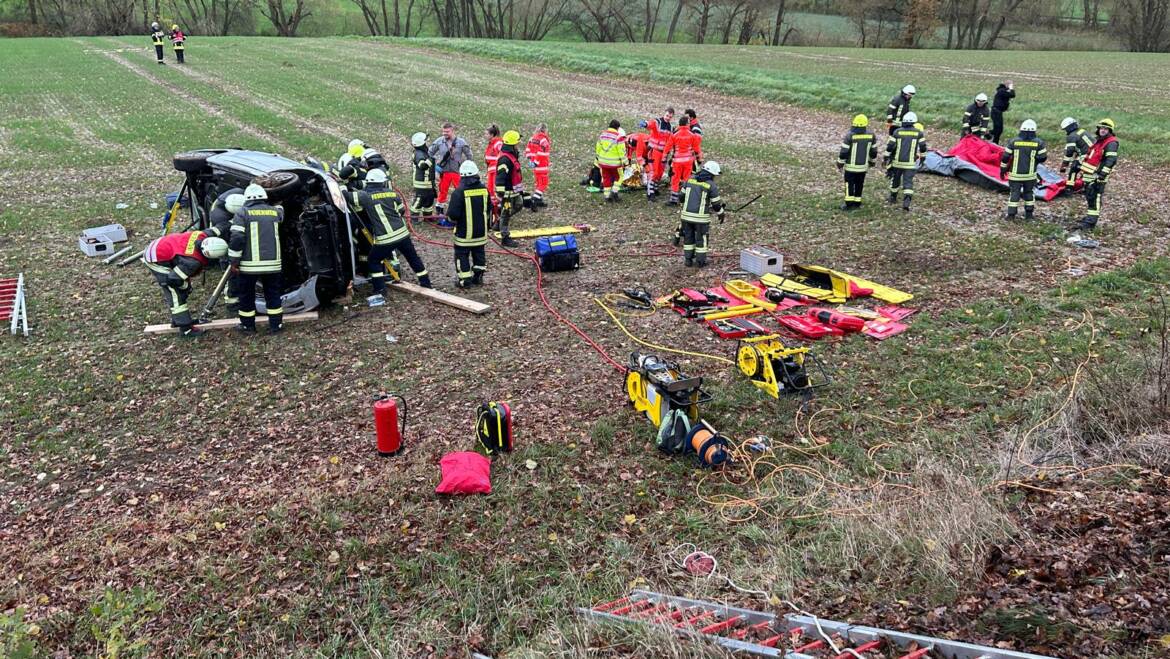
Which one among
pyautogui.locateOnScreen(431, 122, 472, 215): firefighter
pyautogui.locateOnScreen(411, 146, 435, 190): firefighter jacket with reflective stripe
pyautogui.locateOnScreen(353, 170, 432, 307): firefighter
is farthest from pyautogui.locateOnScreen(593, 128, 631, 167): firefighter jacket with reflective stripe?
pyautogui.locateOnScreen(353, 170, 432, 307): firefighter

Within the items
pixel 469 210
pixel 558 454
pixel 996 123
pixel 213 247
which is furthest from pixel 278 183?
pixel 996 123

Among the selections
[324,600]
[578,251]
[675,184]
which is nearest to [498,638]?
[324,600]

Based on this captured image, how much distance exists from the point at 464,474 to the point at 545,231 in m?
8.14

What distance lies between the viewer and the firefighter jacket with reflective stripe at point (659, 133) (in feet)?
52.6

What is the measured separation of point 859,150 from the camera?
46.8 ft

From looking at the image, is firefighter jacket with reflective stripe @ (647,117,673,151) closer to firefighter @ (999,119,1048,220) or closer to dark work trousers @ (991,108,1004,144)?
firefighter @ (999,119,1048,220)

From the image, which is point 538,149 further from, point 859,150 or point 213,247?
point 213,247

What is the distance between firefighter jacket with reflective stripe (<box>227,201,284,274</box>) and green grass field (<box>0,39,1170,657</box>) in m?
0.98

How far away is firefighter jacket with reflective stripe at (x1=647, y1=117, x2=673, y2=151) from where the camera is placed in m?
16.0

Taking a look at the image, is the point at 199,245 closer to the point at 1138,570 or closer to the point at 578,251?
the point at 578,251

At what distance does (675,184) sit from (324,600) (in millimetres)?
12213

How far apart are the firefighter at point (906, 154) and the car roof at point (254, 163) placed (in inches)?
411

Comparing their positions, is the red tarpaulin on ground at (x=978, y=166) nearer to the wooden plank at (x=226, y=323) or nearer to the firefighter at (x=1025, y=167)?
the firefighter at (x=1025, y=167)

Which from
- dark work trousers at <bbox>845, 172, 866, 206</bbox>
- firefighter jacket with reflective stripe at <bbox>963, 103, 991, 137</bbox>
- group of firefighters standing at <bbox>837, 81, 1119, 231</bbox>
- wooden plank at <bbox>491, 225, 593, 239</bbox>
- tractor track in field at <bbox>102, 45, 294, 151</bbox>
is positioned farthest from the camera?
tractor track in field at <bbox>102, 45, 294, 151</bbox>
